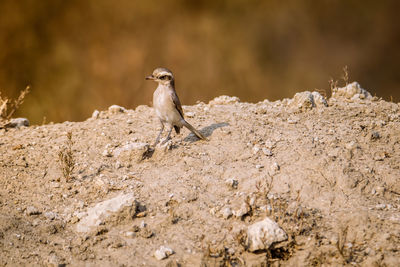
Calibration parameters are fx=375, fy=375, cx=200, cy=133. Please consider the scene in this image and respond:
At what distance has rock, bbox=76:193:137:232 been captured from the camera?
12.0 ft

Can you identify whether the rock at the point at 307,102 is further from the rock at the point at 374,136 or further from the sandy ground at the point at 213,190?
the rock at the point at 374,136

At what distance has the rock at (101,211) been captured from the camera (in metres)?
3.65

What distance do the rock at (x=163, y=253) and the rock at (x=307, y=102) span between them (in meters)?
3.65

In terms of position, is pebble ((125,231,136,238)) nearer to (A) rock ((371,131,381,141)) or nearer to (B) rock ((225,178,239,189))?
(B) rock ((225,178,239,189))

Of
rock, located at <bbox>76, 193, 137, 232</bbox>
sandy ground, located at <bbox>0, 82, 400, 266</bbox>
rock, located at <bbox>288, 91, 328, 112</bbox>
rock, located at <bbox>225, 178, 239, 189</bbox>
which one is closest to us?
sandy ground, located at <bbox>0, 82, 400, 266</bbox>

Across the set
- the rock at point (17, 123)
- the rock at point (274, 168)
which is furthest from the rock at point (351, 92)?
the rock at point (17, 123)

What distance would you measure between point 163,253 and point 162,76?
98.5 inches

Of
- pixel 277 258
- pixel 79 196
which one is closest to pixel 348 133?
pixel 277 258

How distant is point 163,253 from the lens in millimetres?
3244

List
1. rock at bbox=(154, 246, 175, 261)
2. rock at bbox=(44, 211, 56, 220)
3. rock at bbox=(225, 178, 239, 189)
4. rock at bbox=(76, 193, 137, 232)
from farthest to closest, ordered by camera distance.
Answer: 1. rock at bbox=(225, 178, 239, 189)
2. rock at bbox=(44, 211, 56, 220)
3. rock at bbox=(76, 193, 137, 232)
4. rock at bbox=(154, 246, 175, 261)

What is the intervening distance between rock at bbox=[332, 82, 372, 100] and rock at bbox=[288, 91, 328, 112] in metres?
0.77

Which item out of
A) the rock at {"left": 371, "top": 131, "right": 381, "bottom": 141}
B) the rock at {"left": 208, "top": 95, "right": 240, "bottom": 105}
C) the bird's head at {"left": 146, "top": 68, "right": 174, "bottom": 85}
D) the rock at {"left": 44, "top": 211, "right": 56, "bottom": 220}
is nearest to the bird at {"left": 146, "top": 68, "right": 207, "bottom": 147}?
the bird's head at {"left": 146, "top": 68, "right": 174, "bottom": 85}

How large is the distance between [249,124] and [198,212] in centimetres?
216

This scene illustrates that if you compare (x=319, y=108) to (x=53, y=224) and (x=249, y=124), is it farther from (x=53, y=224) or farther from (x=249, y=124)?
(x=53, y=224)
